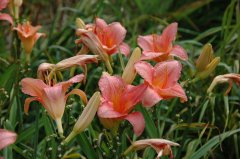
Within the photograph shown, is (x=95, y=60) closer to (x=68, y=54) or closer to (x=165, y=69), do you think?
(x=165, y=69)

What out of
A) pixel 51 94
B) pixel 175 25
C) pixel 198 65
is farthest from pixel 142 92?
pixel 175 25

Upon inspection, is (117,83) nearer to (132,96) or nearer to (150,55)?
(132,96)

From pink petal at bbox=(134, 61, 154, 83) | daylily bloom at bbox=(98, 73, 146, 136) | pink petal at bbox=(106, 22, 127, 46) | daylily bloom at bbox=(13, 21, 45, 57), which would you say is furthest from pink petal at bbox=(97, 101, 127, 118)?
daylily bloom at bbox=(13, 21, 45, 57)

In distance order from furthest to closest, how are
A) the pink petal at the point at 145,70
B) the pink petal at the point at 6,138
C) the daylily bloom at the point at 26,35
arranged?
the daylily bloom at the point at 26,35, the pink petal at the point at 145,70, the pink petal at the point at 6,138

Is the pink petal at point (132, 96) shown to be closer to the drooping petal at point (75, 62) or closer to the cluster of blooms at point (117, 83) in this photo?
the cluster of blooms at point (117, 83)

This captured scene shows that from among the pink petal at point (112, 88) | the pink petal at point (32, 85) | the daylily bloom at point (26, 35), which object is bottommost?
the pink petal at point (112, 88)

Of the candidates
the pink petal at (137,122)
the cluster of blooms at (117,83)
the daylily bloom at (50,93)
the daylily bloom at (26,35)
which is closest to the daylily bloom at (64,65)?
the cluster of blooms at (117,83)

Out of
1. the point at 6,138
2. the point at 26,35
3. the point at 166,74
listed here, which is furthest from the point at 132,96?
the point at 26,35
